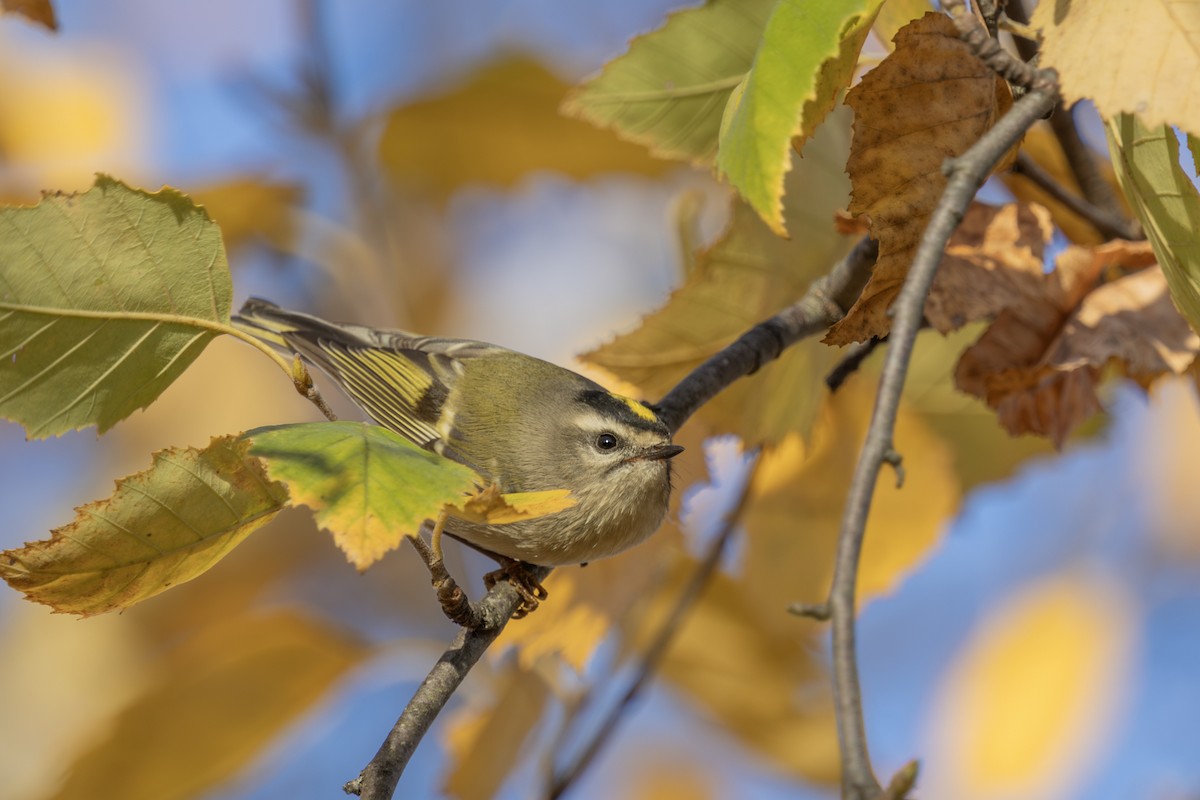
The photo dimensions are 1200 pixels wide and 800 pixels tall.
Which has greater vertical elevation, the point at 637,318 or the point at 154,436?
the point at 154,436

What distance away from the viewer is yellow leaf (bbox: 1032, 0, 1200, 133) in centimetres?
73

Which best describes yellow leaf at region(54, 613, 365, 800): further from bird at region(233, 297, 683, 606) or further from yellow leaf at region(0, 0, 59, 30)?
yellow leaf at region(0, 0, 59, 30)

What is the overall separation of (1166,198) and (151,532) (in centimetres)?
80

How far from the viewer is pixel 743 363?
3.86 feet

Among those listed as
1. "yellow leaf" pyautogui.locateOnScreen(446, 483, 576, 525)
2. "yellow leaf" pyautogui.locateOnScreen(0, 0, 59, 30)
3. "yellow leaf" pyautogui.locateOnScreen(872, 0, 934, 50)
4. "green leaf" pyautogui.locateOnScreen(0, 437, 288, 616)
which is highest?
"yellow leaf" pyautogui.locateOnScreen(872, 0, 934, 50)

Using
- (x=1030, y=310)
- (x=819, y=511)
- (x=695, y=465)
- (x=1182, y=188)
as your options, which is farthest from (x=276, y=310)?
(x=1182, y=188)

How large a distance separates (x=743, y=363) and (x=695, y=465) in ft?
1.12

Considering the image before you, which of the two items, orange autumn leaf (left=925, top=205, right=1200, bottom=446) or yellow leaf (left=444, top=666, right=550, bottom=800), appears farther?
yellow leaf (left=444, top=666, right=550, bottom=800)

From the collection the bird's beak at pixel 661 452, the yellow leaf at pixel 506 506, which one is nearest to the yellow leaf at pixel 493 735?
the bird's beak at pixel 661 452

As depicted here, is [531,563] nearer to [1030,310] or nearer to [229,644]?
[229,644]

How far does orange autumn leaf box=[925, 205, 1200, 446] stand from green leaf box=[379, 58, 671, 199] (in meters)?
1.03

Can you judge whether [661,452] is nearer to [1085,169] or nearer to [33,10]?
[1085,169]

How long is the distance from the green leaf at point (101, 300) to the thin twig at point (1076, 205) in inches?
34.7

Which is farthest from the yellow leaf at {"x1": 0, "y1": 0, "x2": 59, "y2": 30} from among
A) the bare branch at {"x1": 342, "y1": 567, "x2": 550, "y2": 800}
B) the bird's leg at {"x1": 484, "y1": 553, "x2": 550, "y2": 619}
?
the bird's leg at {"x1": 484, "y1": 553, "x2": 550, "y2": 619}
